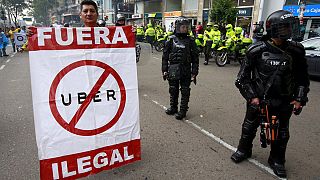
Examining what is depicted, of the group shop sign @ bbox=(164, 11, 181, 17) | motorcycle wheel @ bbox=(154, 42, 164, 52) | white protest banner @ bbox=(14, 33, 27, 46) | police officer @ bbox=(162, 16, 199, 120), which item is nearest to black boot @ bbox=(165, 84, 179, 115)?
police officer @ bbox=(162, 16, 199, 120)

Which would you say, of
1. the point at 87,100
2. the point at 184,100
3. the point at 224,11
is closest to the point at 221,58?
the point at 224,11

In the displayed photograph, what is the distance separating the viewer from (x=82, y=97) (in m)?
2.26

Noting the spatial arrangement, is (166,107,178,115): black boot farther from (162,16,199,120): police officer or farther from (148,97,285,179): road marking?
(148,97,285,179): road marking

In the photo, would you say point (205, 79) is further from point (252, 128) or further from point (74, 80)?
point (74, 80)

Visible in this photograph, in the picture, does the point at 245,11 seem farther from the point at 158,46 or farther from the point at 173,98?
the point at 173,98

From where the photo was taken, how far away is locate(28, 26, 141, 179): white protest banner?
6.89 feet

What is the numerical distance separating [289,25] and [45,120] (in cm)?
239

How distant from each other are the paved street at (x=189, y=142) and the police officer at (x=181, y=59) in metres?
0.59

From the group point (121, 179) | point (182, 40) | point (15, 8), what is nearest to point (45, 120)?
point (121, 179)

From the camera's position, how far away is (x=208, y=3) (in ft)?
84.7

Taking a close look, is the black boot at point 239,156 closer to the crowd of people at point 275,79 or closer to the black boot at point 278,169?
the crowd of people at point 275,79

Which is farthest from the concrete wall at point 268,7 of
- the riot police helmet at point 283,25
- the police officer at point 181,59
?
the riot police helmet at point 283,25

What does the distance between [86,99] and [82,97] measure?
0.04 meters

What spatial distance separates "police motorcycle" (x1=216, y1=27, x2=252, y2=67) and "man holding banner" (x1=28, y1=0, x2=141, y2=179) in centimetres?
914
